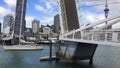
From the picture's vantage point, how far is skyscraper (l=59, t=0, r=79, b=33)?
3853 centimetres

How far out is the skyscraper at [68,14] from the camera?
3853 cm

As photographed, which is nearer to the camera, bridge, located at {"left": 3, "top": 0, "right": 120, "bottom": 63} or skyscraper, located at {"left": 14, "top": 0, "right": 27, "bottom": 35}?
bridge, located at {"left": 3, "top": 0, "right": 120, "bottom": 63}

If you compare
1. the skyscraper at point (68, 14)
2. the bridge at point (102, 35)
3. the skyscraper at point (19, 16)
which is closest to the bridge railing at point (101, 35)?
the bridge at point (102, 35)

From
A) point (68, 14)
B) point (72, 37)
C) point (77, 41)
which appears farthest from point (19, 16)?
point (77, 41)

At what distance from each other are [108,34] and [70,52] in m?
12.6

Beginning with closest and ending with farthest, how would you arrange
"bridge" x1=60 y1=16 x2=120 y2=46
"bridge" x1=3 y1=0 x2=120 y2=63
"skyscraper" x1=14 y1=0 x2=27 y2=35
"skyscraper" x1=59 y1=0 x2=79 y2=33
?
1. "bridge" x1=60 y1=16 x2=120 y2=46
2. "bridge" x1=3 y1=0 x2=120 y2=63
3. "skyscraper" x1=59 y1=0 x2=79 y2=33
4. "skyscraper" x1=14 y1=0 x2=27 y2=35

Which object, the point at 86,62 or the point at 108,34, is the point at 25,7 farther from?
the point at 108,34

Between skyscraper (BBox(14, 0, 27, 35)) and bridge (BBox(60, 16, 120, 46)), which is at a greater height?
skyscraper (BBox(14, 0, 27, 35))

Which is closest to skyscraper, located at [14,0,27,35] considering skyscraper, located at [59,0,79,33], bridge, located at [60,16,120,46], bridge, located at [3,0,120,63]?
bridge, located at [3,0,120,63]

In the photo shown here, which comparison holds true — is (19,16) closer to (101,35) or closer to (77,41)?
(77,41)

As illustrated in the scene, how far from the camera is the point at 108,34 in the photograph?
2558 centimetres

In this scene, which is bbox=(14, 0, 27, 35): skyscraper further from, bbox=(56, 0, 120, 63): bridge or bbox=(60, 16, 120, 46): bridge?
bbox=(60, 16, 120, 46): bridge

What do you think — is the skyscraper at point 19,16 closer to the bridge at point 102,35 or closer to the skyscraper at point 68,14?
the skyscraper at point 68,14

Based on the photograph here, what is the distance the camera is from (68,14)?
3869 centimetres
